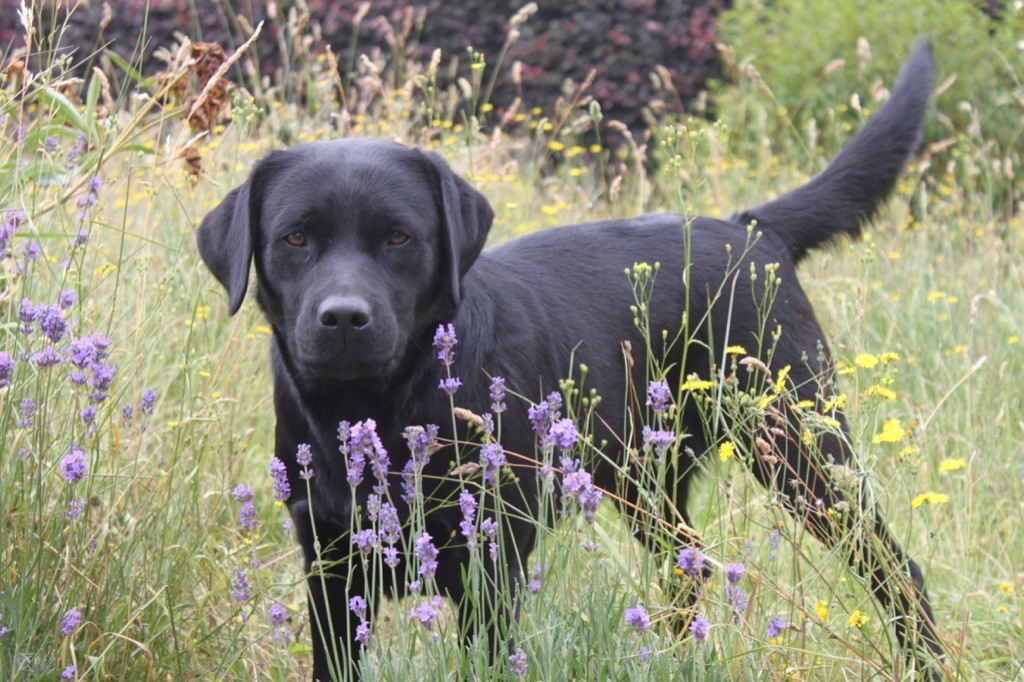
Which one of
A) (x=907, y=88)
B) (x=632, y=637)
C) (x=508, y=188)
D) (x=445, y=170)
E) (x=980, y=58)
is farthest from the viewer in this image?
(x=980, y=58)

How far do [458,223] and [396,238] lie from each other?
6.3 inches

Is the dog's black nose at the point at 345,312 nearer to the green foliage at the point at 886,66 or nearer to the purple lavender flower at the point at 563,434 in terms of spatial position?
the purple lavender flower at the point at 563,434

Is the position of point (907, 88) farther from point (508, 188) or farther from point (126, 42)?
point (126, 42)

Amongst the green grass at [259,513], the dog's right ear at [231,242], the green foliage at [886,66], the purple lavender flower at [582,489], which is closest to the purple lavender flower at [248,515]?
the green grass at [259,513]

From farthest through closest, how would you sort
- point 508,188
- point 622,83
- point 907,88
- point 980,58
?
point 622,83
point 980,58
point 508,188
point 907,88

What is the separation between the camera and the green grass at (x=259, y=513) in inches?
85.7

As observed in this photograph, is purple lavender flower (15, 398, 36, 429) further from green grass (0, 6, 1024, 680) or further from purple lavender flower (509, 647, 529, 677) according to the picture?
purple lavender flower (509, 647, 529, 677)

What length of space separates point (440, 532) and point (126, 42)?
7.86m

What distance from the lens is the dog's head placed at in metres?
2.67

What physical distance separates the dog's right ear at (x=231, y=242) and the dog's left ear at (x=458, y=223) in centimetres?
44

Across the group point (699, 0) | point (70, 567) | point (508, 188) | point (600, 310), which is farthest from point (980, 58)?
point (70, 567)

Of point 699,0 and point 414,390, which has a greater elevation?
point 699,0

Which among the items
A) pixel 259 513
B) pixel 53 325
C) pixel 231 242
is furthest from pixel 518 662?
pixel 259 513

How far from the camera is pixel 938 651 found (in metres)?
3.10
